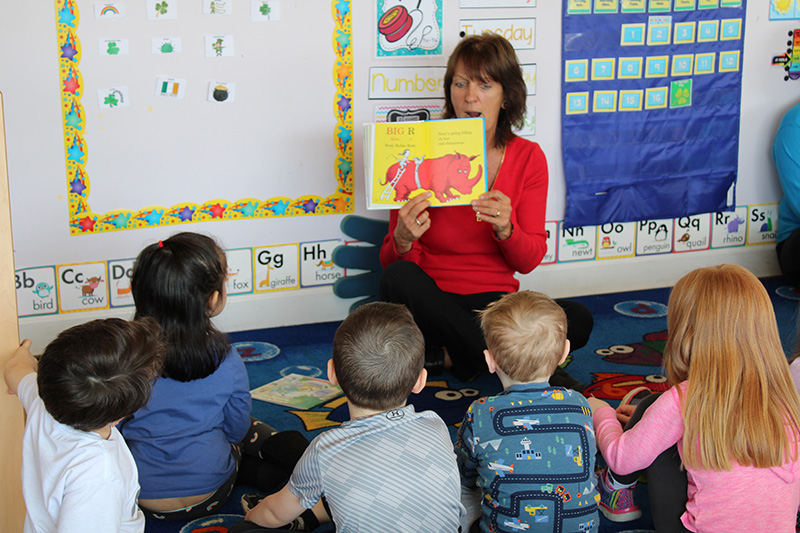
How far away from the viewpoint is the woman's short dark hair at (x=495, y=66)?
2541mm

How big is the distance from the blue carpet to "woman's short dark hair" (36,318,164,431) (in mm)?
614

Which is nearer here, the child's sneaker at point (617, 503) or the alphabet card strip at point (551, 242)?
the child's sneaker at point (617, 503)

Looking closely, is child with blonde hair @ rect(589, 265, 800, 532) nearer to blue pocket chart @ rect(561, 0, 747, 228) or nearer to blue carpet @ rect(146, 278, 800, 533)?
blue carpet @ rect(146, 278, 800, 533)

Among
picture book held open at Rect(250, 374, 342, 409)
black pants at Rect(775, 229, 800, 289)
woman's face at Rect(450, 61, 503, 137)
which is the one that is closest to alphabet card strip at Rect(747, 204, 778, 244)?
black pants at Rect(775, 229, 800, 289)

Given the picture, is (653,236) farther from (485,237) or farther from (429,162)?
(429,162)

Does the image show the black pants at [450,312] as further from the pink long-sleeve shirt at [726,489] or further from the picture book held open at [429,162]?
the pink long-sleeve shirt at [726,489]

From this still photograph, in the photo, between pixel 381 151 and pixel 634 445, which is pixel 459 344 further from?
pixel 634 445

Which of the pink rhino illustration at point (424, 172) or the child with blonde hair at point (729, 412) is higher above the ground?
the pink rhino illustration at point (424, 172)

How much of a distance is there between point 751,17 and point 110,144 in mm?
2981

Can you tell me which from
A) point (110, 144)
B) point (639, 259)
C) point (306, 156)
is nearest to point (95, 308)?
point (110, 144)

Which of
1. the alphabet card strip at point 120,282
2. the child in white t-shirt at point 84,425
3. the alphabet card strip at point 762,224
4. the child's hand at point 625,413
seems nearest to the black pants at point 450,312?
the child's hand at point 625,413

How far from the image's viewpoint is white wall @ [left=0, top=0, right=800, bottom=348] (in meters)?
2.67

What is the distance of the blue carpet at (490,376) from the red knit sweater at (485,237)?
35 centimetres

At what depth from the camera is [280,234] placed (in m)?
3.12
